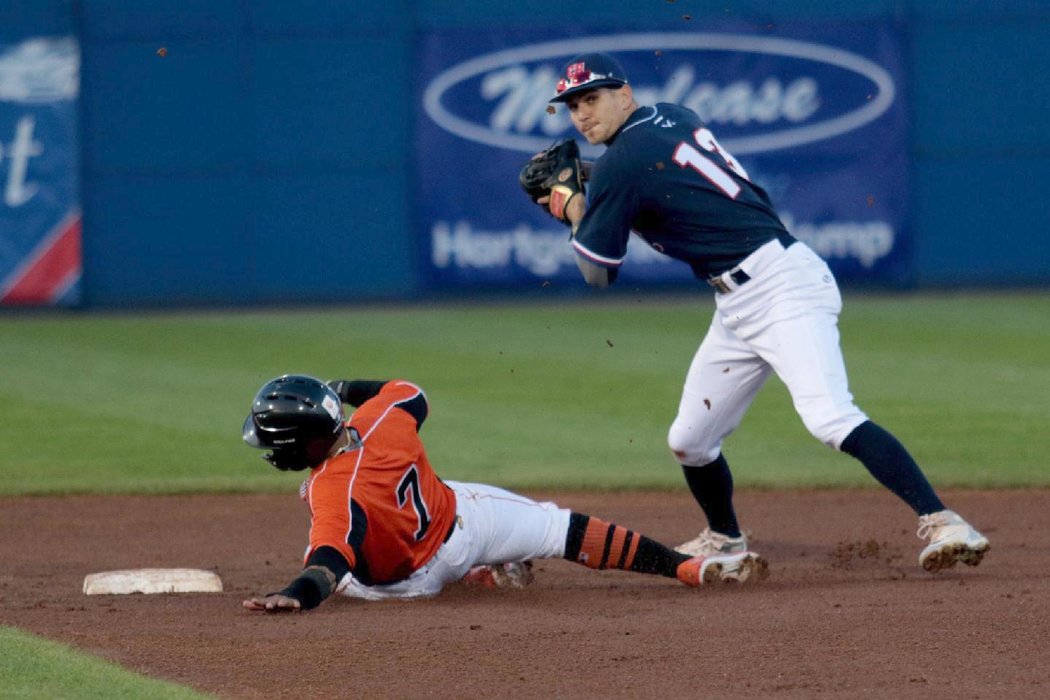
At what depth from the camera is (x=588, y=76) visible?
212 inches

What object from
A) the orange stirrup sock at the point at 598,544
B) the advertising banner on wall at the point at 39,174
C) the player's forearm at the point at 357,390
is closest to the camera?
the orange stirrup sock at the point at 598,544

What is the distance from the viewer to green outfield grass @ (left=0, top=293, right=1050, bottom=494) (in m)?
8.23

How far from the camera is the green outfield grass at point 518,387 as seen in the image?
8.23 metres

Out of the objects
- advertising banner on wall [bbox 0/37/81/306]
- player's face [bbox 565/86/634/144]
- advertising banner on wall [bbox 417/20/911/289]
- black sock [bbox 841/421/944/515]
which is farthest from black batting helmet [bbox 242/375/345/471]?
advertising banner on wall [bbox 0/37/81/306]

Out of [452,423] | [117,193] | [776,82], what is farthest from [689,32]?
[452,423]

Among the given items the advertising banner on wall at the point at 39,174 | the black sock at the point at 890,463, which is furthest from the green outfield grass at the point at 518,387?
the black sock at the point at 890,463

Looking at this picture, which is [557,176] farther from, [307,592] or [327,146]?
[327,146]

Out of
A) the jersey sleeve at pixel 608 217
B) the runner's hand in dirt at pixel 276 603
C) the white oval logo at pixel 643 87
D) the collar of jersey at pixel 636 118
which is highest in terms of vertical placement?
the collar of jersey at pixel 636 118

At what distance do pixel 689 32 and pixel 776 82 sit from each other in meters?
0.94

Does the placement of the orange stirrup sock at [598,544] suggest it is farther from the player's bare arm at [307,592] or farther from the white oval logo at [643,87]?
the white oval logo at [643,87]

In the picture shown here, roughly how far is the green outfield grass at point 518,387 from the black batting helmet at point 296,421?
95.6 inches

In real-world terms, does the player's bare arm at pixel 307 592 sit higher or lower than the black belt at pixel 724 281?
lower

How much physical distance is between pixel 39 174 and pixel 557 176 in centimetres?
1042

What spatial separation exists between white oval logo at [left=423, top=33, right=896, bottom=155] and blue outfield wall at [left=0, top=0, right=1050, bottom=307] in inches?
5.0
